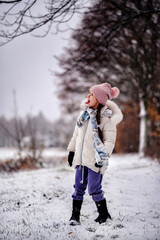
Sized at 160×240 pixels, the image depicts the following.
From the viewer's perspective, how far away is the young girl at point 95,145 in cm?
270

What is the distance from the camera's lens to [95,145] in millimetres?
2703

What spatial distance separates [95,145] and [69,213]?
121 cm

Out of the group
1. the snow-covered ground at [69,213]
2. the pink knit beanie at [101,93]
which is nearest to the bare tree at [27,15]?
the pink knit beanie at [101,93]

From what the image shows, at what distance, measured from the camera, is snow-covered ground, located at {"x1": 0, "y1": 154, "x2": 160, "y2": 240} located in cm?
235

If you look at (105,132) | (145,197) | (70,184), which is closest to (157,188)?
(145,197)

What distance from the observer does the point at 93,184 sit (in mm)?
2703

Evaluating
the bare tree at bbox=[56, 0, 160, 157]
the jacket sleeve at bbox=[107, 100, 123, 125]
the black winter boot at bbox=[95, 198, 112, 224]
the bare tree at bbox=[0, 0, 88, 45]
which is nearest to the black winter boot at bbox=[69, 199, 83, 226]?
the black winter boot at bbox=[95, 198, 112, 224]

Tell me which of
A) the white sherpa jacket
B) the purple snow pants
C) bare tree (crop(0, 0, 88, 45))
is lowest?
the purple snow pants

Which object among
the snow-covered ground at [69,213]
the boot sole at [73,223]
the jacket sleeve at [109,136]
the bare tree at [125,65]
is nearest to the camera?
the snow-covered ground at [69,213]

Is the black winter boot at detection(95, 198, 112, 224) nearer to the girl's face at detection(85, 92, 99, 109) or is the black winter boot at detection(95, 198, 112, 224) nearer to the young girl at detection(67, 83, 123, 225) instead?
the young girl at detection(67, 83, 123, 225)

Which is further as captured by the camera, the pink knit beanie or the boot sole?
the pink knit beanie

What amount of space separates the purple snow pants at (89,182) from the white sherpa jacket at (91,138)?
88 mm

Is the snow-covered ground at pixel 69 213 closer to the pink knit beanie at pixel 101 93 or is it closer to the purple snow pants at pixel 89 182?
the purple snow pants at pixel 89 182

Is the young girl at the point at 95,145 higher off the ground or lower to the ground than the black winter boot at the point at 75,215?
higher
